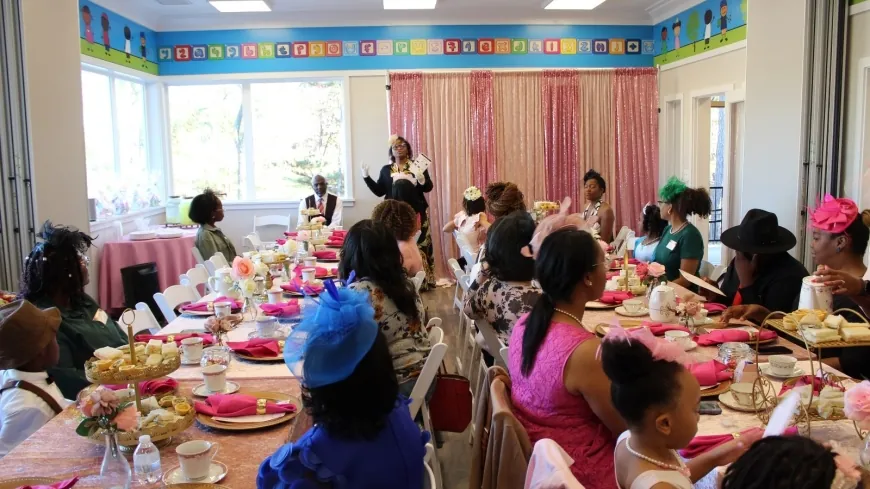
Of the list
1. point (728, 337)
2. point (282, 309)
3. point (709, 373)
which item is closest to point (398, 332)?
point (282, 309)

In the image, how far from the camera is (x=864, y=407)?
156 centimetres

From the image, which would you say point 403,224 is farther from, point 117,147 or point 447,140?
point 117,147

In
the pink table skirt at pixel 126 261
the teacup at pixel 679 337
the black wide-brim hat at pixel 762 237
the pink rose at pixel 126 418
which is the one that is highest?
the black wide-brim hat at pixel 762 237

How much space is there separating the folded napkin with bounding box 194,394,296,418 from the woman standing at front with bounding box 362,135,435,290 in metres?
5.36

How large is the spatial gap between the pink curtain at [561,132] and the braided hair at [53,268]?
6026mm

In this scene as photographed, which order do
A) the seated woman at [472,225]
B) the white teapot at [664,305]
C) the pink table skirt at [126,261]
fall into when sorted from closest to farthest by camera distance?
the white teapot at [664,305], the seated woman at [472,225], the pink table skirt at [126,261]

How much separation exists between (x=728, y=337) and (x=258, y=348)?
176 cm

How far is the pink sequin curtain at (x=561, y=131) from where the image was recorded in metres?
8.24

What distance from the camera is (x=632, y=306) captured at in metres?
3.38

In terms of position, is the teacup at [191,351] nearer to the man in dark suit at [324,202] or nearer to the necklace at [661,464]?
the necklace at [661,464]

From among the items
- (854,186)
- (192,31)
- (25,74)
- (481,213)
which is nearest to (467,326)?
(481,213)

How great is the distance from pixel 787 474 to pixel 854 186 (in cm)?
448

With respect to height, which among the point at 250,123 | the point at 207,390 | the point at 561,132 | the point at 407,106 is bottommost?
the point at 207,390

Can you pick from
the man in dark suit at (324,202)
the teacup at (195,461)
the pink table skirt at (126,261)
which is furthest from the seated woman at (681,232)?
the pink table skirt at (126,261)
